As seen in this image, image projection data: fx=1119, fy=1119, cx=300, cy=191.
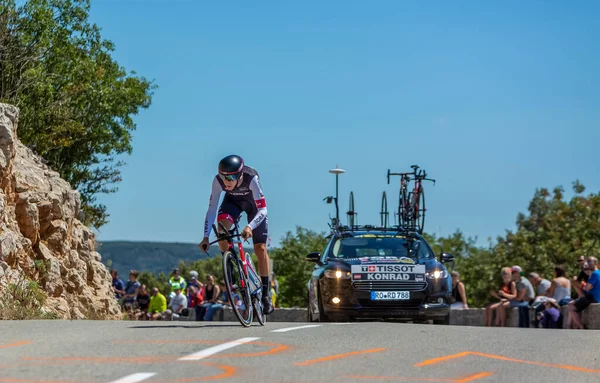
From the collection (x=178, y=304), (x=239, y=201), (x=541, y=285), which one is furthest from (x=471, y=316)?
(x=239, y=201)

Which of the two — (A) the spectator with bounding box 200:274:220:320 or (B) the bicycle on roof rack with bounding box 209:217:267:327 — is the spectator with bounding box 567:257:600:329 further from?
(A) the spectator with bounding box 200:274:220:320

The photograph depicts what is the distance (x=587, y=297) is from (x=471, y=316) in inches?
289

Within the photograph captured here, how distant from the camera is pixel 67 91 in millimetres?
37562

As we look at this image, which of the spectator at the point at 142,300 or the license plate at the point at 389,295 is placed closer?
the license plate at the point at 389,295

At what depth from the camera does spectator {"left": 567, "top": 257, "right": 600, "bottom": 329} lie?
18.5 m

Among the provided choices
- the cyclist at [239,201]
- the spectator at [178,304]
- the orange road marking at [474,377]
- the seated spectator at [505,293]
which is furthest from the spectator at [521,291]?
the orange road marking at [474,377]

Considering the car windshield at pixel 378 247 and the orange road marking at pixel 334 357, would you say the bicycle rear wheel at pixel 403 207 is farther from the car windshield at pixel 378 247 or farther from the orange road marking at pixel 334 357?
the orange road marking at pixel 334 357

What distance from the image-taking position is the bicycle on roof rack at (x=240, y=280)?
12.8 metres

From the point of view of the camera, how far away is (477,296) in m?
86.3

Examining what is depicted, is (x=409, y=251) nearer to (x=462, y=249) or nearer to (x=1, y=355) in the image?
(x=1, y=355)

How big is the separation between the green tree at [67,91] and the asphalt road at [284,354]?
65.9ft

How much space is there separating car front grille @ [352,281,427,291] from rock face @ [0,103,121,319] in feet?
19.3

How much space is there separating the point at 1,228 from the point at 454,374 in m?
13.1

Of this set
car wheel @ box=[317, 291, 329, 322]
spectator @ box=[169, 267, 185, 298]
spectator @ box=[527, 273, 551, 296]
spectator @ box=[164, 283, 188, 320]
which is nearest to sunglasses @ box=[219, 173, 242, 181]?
car wheel @ box=[317, 291, 329, 322]
